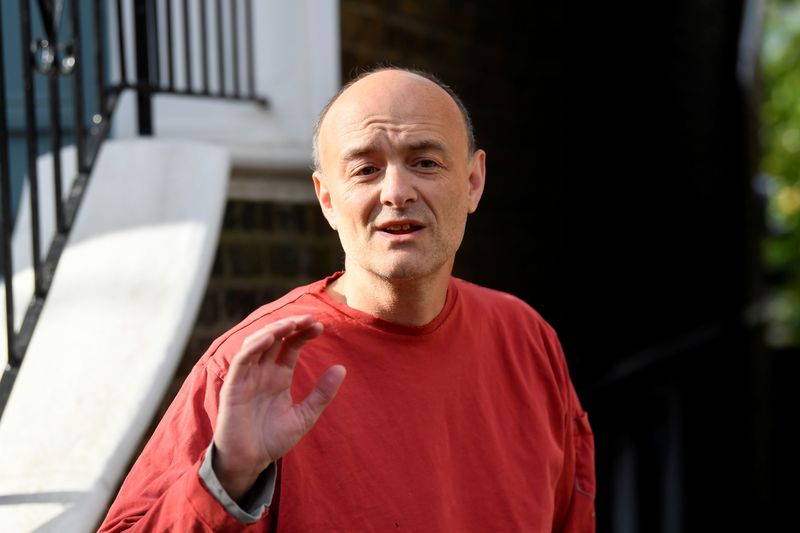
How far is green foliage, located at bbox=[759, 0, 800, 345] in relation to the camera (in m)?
18.8

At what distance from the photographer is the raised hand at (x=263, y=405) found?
152 centimetres

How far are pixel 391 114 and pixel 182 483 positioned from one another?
2.30 ft

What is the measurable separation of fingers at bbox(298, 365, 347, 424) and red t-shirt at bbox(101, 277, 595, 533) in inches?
5.9

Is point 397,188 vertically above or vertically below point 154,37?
below

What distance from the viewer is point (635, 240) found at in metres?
6.45

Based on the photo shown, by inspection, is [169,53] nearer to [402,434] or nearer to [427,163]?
[427,163]

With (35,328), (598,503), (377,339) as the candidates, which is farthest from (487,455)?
(598,503)

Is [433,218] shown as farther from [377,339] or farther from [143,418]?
[143,418]

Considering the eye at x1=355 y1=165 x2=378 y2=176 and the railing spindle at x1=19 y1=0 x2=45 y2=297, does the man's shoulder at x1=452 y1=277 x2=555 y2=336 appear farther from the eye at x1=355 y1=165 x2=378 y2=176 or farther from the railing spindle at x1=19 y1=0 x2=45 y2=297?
the railing spindle at x1=19 y1=0 x2=45 y2=297

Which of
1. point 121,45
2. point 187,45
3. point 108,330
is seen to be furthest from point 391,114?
point 187,45

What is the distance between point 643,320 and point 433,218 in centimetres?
504

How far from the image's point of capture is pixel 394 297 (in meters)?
1.91

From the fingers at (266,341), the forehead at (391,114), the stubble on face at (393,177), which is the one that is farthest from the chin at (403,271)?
the fingers at (266,341)

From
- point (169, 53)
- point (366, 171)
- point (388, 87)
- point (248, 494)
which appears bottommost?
point (248, 494)
